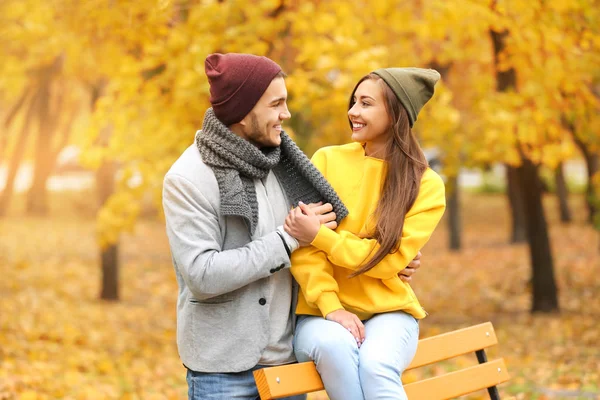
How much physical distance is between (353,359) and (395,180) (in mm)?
703

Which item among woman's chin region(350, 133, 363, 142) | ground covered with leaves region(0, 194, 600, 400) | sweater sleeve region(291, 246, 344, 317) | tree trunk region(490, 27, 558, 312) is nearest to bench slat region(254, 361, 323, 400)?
sweater sleeve region(291, 246, 344, 317)

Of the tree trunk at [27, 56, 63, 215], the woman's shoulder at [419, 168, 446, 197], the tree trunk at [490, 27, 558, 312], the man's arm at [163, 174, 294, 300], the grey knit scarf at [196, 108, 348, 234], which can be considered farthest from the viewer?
the tree trunk at [27, 56, 63, 215]

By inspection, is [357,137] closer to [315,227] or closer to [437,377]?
[315,227]

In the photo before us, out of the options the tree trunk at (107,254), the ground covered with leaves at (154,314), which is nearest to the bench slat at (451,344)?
Result: the ground covered with leaves at (154,314)

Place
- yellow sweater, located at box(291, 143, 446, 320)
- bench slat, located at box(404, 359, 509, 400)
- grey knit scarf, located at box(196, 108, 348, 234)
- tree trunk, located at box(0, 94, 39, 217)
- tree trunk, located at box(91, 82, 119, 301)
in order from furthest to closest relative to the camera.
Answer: tree trunk, located at box(0, 94, 39, 217) → tree trunk, located at box(91, 82, 119, 301) → bench slat, located at box(404, 359, 509, 400) → yellow sweater, located at box(291, 143, 446, 320) → grey knit scarf, located at box(196, 108, 348, 234)

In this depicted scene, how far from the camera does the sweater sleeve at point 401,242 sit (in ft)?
9.22

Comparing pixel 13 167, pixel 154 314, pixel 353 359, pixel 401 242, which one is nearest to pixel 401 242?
pixel 401 242

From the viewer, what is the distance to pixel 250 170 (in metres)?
2.78

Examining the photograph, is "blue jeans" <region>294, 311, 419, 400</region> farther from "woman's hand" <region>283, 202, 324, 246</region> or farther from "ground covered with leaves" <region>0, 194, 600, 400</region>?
"ground covered with leaves" <region>0, 194, 600, 400</region>

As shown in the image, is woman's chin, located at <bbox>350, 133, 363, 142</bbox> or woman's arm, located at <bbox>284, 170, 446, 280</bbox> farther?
woman's chin, located at <bbox>350, 133, 363, 142</bbox>

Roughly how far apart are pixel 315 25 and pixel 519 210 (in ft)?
38.8

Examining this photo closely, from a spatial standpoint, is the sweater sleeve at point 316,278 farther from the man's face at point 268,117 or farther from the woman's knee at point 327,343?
the man's face at point 268,117

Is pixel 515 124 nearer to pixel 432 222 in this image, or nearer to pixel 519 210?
pixel 432 222

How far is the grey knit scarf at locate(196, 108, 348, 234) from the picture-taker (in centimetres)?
272
